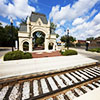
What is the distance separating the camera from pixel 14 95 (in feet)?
10.2

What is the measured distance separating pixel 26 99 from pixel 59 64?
15.4 ft

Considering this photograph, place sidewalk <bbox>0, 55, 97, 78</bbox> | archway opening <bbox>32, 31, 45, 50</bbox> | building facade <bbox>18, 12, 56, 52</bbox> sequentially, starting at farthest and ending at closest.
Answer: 1. archway opening <bbox>32, 31, 45, 50</bbox>
2. building facade <bbox>18, 12, 56, 52</bbox>
3. sidewalk <bbox>0, 55, 97, 78</bbox>

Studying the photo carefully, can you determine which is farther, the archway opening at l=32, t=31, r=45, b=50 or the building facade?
the archway opening at l=32, t=31, r=45, b=50

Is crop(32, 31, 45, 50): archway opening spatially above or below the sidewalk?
above

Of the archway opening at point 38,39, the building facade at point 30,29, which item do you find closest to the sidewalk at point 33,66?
the building facade at point 30,29

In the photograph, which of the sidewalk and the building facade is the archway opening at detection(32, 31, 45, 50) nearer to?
the building facade

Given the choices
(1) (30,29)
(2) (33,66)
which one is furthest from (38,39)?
(2) (33,66)

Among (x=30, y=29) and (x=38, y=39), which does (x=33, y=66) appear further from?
(x=38, y=39)

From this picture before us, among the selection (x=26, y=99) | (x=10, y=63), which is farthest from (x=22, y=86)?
(x=10, y=63)

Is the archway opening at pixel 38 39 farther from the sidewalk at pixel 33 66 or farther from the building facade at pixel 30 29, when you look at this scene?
the sidewalk at pixel 33 66

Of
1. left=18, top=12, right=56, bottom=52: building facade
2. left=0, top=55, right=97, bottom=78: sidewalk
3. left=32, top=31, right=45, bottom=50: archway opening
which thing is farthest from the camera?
left=32, top=31, right=45, bottom=50: archway opening

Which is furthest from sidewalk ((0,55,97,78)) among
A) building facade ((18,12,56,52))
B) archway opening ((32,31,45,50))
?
archway opening ((32,31,45,50))

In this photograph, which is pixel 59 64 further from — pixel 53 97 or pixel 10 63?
pixel 10 63

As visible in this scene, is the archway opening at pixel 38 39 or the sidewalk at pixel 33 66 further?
the archway opening at pixel 38 39
